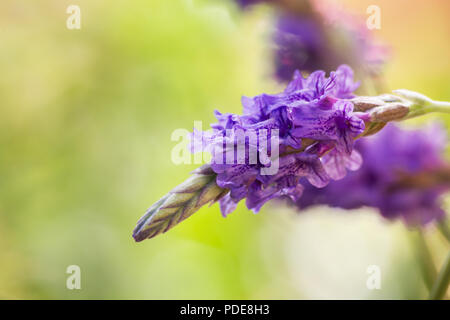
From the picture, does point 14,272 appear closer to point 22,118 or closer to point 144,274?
point 144,274

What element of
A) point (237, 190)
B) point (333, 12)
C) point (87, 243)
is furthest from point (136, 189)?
point (237, 190)

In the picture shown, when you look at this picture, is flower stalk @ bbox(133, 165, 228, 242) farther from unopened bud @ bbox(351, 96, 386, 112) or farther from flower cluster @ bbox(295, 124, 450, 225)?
flower cluster @ bbox(295, 124, 450, 225)

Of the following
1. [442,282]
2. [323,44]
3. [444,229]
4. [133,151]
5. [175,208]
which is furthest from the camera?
[133,151]

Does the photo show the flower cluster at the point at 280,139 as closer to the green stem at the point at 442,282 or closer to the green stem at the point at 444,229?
the green stem at the point at 442,282

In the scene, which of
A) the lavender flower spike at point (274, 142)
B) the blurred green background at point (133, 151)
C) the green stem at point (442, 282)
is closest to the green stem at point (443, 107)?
the lavender flower spike at point (274, 142)

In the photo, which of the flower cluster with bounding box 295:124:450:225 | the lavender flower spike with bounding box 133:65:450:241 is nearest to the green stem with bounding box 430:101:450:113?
the lavender flower spike with bounding box 133:65:450:241

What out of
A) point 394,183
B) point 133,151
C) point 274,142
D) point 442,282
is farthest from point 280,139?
point 133,151

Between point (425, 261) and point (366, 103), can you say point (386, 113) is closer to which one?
point (366, 103)
